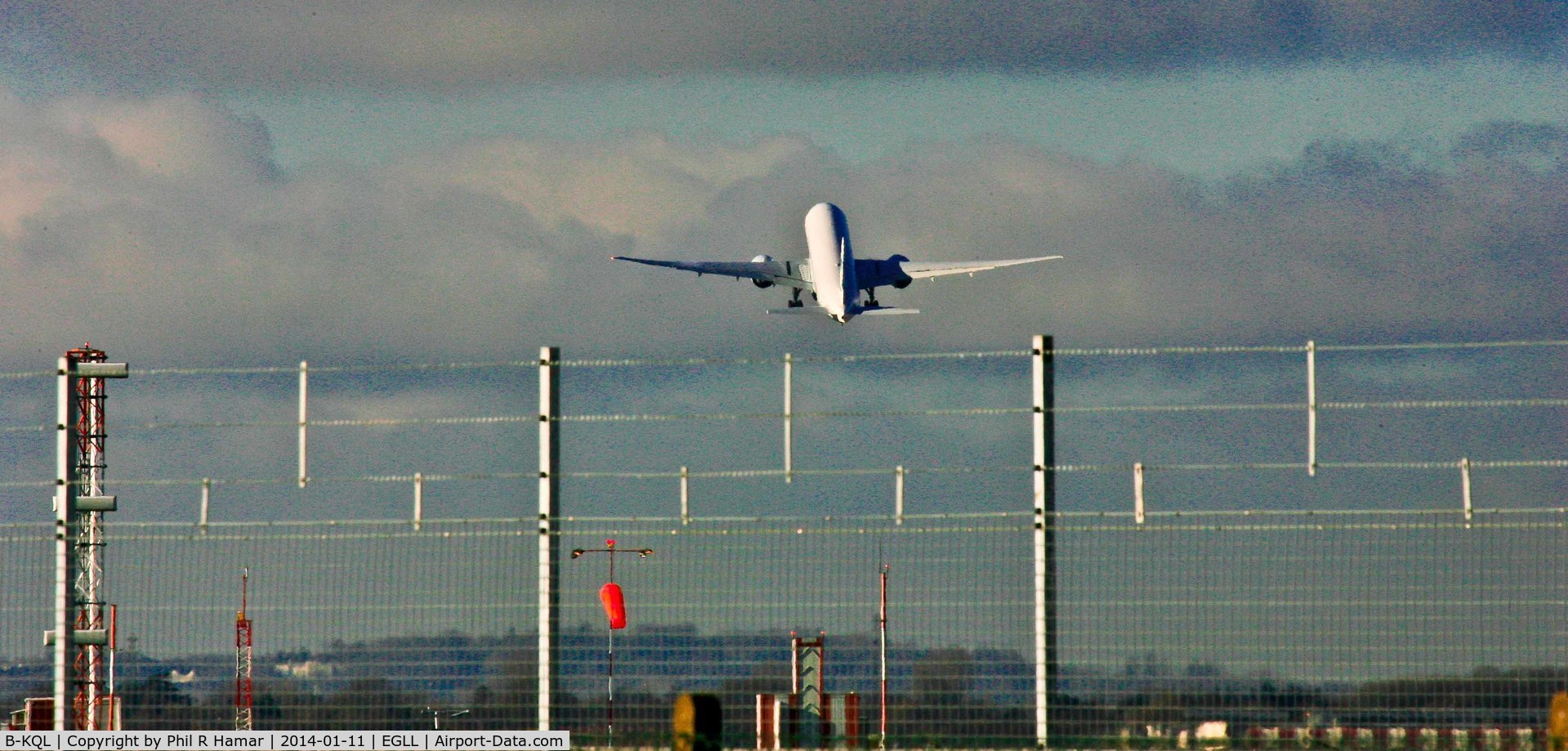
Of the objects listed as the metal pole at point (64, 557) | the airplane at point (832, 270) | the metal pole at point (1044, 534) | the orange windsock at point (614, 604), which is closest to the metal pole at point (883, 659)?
the metal pole at point (1044, 534)

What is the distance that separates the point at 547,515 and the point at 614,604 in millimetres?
1561

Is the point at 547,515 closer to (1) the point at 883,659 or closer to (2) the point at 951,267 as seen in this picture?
(1) the point at 883,659

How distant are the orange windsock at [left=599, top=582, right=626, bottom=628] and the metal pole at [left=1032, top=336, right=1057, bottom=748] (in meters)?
2.83

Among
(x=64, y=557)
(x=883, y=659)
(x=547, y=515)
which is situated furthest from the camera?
(x=64, y=557)

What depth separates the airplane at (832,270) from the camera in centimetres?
5734

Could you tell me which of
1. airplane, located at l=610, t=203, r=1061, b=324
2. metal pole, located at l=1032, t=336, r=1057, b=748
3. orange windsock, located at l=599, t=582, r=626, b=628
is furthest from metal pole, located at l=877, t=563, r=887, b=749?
airplane, located at l=610, t=203, r=1061, b=324

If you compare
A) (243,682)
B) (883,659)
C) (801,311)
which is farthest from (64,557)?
(801,311)

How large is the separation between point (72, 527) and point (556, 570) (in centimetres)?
401

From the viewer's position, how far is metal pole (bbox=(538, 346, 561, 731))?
12.0m

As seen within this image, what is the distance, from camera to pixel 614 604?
1351cm

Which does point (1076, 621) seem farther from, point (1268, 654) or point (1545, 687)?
point (1545, 687)

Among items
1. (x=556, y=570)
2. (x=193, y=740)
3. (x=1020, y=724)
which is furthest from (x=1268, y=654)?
(x=193, y=740)

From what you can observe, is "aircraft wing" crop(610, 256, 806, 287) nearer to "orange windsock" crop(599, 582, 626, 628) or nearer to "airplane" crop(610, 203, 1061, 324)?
"airplane" crop(610, 203, 1061, 324)

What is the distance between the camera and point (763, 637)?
1138 cm
